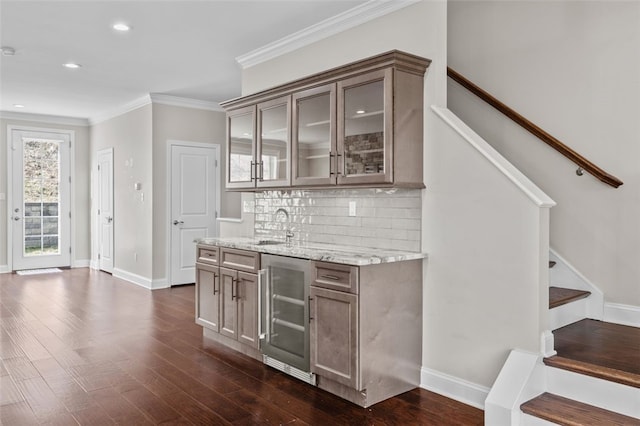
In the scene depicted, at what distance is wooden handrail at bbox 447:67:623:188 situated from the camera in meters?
3.31

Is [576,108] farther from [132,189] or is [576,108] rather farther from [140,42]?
[132,189]

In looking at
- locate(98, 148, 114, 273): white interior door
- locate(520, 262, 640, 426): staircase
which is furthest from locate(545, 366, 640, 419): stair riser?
locate(98, 148, 114, 273): white interior door

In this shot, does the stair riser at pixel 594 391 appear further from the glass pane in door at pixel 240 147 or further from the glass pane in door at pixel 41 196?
the glass pane in door at pixel 41 196

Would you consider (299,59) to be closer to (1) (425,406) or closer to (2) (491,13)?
(2) (491,13)

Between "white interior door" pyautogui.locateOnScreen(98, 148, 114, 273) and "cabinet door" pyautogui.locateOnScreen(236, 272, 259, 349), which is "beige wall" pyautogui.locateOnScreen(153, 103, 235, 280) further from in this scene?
"cabinet door" pyautogui.locateOnScreen(236, 272, 259, 349)

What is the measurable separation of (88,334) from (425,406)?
3259mm

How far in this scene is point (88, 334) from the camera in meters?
4.65

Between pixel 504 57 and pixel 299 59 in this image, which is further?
pixel 299 59

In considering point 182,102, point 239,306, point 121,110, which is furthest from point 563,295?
point 121,110

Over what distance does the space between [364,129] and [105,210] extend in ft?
21.7

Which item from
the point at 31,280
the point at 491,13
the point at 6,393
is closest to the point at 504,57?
the point at 491,13

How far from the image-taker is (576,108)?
11.9ft

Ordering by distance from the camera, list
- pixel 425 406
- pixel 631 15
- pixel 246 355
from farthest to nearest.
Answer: pixel 246 355
pixel 631 15
pixel 425 406

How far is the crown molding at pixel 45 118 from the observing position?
8.40m
